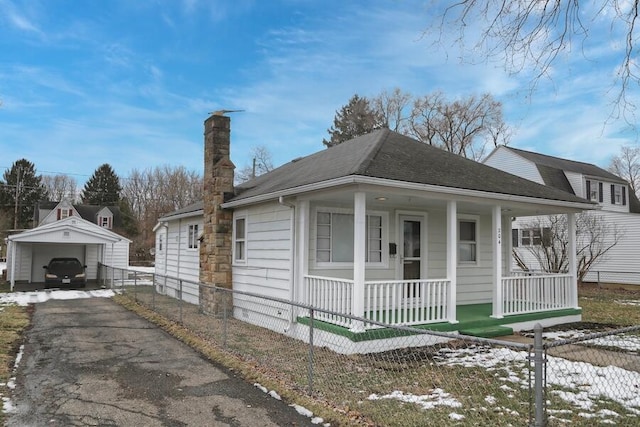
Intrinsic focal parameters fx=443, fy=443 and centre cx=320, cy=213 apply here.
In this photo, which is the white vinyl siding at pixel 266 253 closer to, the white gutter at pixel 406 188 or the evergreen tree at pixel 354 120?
the white gutter at pixel 406 188

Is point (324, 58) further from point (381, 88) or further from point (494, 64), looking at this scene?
point (381, 88)

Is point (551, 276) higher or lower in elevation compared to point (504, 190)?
lower

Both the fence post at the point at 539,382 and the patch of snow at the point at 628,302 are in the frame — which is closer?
the fence post at the point at 539,382

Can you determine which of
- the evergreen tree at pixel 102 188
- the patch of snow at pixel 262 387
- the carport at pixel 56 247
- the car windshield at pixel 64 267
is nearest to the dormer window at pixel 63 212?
the carport at pixel 56 247

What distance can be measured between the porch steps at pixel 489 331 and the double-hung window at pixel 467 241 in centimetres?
253

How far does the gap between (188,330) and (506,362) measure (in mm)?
5907

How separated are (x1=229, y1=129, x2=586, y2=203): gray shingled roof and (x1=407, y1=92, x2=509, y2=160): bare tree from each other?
27.4m

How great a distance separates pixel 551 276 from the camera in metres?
9.95

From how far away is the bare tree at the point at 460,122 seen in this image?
36.3 m

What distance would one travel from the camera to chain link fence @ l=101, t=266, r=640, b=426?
419 centimetres

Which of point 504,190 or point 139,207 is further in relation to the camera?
point 139,207

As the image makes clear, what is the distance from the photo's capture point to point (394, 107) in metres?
40.1

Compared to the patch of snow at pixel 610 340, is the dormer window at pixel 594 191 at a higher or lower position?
higher

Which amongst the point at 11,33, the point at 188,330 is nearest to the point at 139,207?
the point at 11,33
